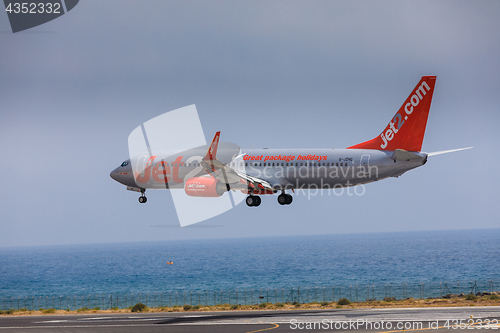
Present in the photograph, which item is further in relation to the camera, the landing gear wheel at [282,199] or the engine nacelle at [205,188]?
the landing gear wheel at [282,199]

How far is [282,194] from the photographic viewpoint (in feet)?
153

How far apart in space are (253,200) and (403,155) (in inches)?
505

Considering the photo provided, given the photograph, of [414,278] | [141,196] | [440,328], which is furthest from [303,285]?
[440,328]

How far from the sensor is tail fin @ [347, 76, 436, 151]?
140ft

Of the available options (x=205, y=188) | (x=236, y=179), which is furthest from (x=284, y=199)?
(x=205, y=188)

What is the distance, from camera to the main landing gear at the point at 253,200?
150 ft

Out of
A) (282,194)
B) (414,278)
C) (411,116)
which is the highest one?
(411,116)

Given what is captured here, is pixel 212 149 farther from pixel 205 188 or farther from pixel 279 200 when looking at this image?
pixel 279 200

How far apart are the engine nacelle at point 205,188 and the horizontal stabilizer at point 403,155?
13.5 m

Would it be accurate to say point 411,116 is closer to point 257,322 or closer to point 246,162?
point 246,162

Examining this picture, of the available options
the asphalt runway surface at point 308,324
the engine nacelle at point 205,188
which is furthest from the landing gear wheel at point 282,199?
the asphalt runway surface at point 308,324

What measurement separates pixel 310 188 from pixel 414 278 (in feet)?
468

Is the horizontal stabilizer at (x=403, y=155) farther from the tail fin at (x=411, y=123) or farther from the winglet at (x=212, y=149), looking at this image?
the winglet at (x=212, y=149)

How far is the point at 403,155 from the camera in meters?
40.6
